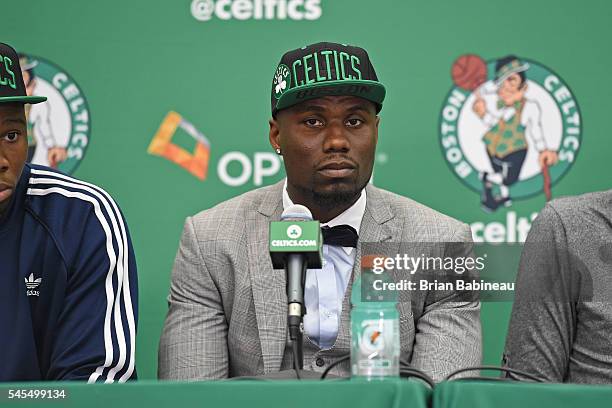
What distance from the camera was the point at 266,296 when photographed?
90.4 inches

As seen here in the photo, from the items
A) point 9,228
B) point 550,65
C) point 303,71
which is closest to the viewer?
point 9,228

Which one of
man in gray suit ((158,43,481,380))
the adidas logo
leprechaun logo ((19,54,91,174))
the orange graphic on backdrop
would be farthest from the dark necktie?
leprechaun logo ((19,54,91,174))

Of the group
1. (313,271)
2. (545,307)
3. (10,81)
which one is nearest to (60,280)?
(10,81)

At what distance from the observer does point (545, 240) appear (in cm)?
211

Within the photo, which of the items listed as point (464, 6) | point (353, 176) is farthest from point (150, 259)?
point (464, 6)

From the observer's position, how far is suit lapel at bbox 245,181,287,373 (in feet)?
7.39

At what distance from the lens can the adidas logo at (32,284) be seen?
6.86 feet

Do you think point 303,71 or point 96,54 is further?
point 96,54

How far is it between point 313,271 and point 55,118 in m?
0.91

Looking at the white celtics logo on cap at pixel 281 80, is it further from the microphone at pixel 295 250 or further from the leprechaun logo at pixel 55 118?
the microphone at pixel 295 250

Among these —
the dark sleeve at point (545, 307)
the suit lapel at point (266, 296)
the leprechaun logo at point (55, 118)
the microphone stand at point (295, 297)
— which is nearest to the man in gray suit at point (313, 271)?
the suit lapel at point (266, 296)

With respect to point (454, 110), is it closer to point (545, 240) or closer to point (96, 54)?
point (545, 240)

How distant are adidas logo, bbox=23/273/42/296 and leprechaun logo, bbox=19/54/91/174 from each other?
686 mm

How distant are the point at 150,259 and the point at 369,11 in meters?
0.92
